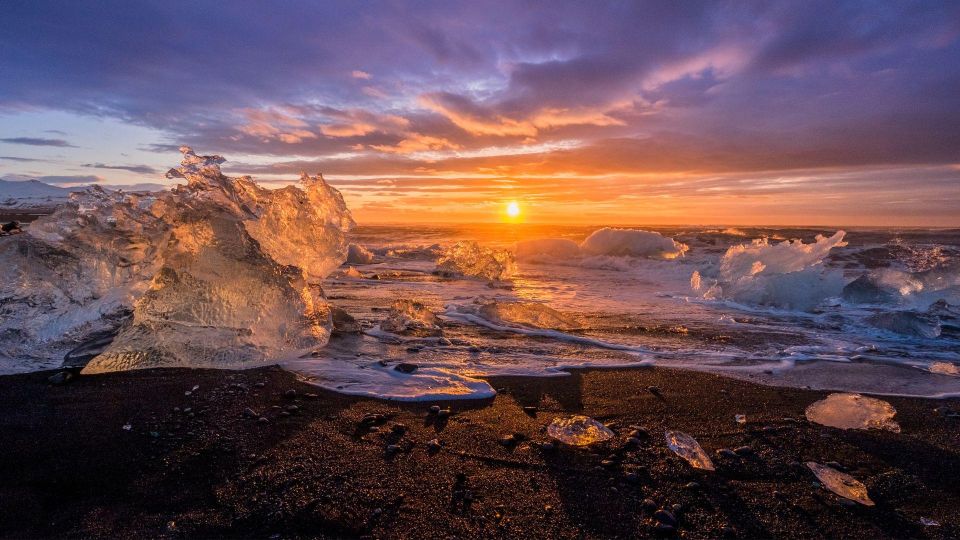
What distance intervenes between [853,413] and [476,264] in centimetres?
838

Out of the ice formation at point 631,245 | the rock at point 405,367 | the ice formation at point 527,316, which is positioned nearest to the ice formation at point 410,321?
the ice formation at point 527,316

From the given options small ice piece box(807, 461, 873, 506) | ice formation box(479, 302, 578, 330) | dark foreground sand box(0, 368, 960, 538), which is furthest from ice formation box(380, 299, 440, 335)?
small ice piece box(807, 461, 873, 506)

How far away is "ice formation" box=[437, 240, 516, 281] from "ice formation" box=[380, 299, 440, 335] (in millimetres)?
4882

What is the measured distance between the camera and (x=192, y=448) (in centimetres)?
246

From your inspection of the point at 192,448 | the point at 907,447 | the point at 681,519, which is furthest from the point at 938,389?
the point at 192,448

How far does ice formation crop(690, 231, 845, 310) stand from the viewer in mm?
7328

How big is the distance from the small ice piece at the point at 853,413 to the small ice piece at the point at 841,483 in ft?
2.36

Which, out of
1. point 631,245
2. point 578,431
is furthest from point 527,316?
point 631,245

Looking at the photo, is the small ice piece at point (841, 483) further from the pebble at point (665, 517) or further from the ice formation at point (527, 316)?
the ice formation at point (527, 316)

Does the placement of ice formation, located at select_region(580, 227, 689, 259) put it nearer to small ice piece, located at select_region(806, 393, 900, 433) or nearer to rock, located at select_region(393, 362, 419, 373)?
small ice piece, located at select_region(806, 393, 900, 433)

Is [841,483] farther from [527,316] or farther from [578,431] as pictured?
[527,316]

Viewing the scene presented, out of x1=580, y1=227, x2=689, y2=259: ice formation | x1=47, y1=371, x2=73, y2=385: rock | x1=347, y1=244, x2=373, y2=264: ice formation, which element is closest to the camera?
x1=47, y1=371, x2=73, y2=385: rock

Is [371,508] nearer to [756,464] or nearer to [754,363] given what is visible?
[756,464]

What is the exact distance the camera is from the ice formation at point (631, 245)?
52.3 ft
